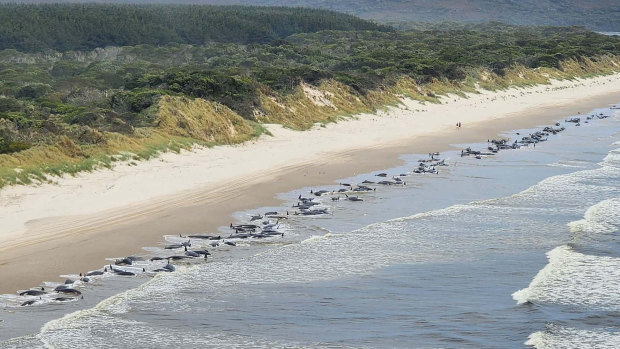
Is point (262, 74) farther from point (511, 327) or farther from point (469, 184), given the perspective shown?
point (511, 327)

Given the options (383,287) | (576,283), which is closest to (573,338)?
(576,283)

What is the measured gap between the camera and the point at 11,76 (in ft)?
155

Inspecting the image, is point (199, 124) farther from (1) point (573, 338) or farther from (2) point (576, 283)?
(1) point (573, 338)

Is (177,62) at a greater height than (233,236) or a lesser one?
greater

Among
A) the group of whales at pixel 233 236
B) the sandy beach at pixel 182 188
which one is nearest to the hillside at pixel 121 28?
the sandy beach at pixel 182 188

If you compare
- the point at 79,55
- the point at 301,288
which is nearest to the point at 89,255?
the point at 301,288

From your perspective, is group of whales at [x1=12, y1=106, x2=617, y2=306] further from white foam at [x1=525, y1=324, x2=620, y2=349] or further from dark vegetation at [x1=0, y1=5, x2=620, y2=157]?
dark vegetation at [x1=0, y1=5, x2=620, y2=157]

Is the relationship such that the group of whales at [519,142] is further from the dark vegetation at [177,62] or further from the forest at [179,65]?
the dark vegetation at [177,62]

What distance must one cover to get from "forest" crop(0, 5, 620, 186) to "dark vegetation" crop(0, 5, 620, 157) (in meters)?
0.08

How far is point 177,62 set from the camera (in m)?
65.6

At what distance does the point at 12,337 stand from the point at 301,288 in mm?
4942

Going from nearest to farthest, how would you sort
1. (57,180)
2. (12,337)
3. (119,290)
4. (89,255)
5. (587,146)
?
1. (12,337)
2. (119,290)
3. (89,255)
4. (57,180)
5. (587,146)

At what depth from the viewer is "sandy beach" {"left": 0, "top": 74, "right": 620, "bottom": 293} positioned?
→ 17344 mm

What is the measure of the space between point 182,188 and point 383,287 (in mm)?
9289
